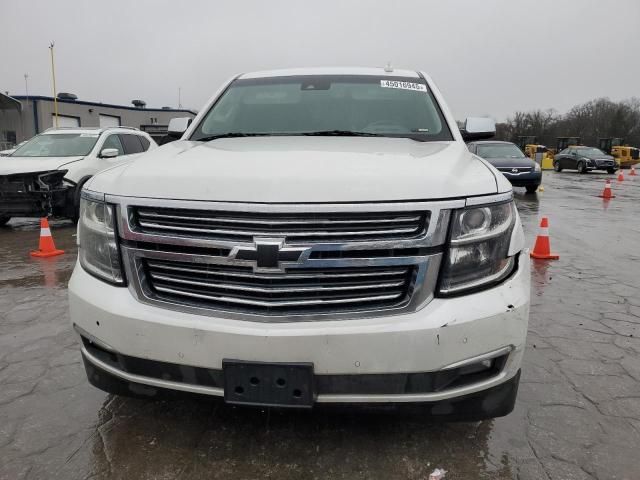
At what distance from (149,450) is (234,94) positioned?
2.57 m

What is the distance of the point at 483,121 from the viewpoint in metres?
3.70

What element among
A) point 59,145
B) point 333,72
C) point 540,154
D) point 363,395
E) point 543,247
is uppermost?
point 333,72

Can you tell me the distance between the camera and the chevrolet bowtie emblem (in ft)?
6.04

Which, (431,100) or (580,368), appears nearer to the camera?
(580,368)

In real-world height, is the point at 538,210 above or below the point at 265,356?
below

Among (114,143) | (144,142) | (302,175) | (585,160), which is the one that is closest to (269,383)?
(302,175)

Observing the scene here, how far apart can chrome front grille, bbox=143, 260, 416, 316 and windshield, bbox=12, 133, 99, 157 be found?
8.73 meters

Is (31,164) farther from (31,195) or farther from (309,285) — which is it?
(309,285)

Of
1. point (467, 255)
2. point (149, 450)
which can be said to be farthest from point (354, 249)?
point (149, 450)

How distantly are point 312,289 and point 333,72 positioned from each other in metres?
2.47

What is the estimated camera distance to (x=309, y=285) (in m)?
1.89

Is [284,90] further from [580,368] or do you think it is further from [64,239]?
[64,239]

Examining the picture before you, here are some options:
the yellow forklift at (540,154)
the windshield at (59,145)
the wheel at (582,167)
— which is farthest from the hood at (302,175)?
the wheel at (582,167)

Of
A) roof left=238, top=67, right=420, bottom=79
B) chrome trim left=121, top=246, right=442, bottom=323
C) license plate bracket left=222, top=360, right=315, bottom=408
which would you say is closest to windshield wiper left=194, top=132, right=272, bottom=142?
roof left=238, top=67, right=420, bottom=79
